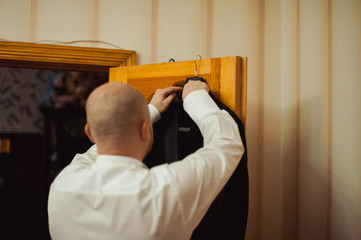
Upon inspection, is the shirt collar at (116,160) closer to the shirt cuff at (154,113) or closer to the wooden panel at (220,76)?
the shirt cuff at (154,113)

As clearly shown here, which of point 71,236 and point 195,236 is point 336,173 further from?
point 71,236

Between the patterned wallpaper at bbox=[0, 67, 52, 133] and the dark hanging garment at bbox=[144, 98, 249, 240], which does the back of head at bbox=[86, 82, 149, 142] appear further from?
the patterned wallpaper at bbox=[0, 67, 52, 133]

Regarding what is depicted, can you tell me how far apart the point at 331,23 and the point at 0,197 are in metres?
3.72

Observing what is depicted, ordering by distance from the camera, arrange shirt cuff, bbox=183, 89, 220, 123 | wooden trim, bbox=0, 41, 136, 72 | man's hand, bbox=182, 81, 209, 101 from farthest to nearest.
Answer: wooden trim, bbox=0, 41, 136, 72 → man's hand, bbox=182, 81, 209, 101 → shirt cuff, bbox=183, 89, 220, 123

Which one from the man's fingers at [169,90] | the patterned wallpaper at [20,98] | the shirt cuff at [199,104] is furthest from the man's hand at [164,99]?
the patterned wallpaper at [20,98]

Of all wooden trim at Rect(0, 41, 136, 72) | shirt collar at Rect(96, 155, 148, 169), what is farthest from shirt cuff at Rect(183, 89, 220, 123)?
wooden trim at Rect(0, 41, 136, 72)

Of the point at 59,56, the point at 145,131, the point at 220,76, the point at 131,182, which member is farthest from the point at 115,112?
the point at 59,56

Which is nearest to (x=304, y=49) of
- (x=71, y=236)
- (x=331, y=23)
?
(x=331, y=23)

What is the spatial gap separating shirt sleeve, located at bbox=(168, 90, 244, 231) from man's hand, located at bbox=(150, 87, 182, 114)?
201mm

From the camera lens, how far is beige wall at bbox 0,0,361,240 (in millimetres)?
1065

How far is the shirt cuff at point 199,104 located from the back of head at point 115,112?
0.67 feet

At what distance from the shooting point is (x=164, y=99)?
1079 millimetres

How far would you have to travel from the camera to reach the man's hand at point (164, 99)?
3.50ft

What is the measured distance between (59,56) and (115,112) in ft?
3.08
